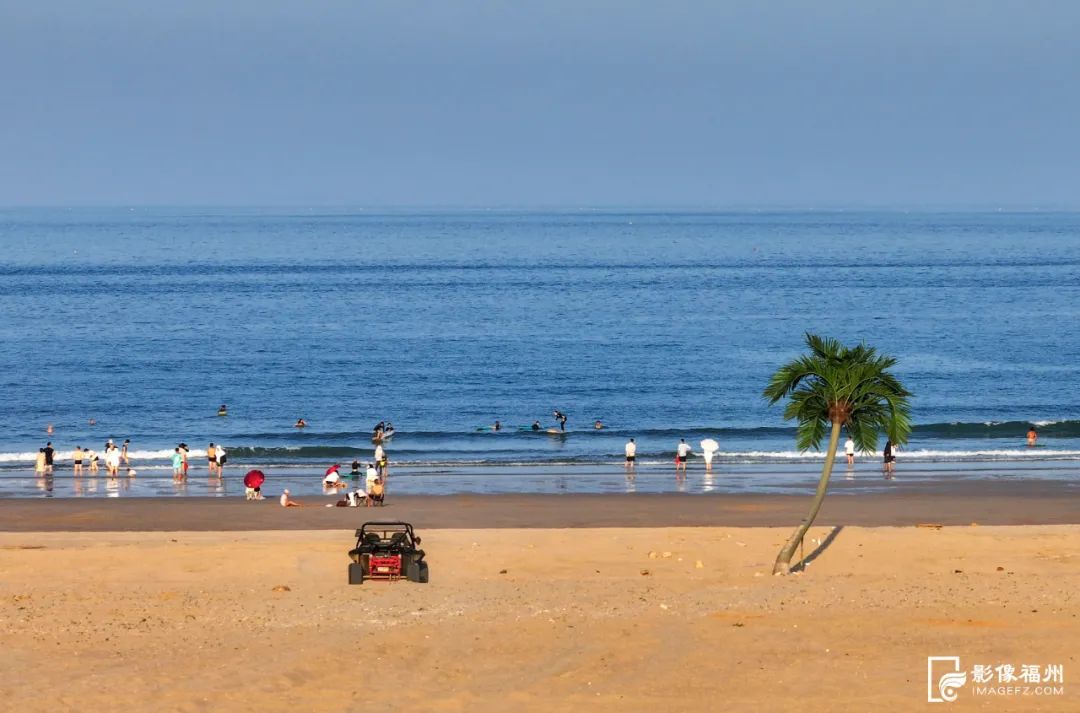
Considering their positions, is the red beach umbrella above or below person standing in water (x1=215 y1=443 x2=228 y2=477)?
below

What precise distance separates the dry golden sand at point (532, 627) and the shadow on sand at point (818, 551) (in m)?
0.25

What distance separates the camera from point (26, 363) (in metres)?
78.3

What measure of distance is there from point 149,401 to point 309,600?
146ft

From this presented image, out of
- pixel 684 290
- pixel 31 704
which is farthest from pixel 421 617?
pixel 684 290

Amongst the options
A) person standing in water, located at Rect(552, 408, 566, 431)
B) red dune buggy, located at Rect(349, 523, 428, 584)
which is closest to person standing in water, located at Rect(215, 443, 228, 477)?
person standing in water, located at Rect(552, 408, 566, 431)

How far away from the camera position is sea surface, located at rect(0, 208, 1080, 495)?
2089 inches

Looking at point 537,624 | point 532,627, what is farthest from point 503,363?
point 532,627

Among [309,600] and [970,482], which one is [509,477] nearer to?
[970,482]

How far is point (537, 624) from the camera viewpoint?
2052cm

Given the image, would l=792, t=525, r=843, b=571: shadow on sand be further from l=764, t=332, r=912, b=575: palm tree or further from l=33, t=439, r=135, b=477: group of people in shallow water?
l=33, t=439, r=135, b=477: group of people in shallow water

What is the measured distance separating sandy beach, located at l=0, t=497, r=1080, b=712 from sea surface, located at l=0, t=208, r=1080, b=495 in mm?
15359

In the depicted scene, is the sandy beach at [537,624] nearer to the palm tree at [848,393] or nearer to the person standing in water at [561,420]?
the palm tree at [848,393]

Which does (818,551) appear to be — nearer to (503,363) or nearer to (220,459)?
(220,459)

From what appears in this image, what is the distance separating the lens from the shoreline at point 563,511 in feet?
110
